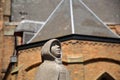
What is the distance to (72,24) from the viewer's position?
15414mm

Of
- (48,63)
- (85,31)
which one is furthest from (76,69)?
(48,63)

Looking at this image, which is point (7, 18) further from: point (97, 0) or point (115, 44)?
point (115, 44)

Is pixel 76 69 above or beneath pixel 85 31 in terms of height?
beneath

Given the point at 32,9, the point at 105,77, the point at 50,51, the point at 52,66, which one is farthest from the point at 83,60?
the point at 32,9

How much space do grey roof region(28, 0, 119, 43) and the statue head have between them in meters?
10.2

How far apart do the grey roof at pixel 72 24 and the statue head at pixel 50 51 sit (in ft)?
33.5

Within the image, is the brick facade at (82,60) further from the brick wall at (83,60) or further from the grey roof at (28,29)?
the grey roof at (28,29)

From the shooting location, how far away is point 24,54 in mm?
16016

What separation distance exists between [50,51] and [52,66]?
0.24m

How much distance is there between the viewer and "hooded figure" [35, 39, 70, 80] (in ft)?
14.3

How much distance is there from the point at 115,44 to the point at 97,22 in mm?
1687

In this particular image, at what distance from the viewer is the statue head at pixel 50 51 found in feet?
14.8

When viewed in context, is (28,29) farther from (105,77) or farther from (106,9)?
(106,9)

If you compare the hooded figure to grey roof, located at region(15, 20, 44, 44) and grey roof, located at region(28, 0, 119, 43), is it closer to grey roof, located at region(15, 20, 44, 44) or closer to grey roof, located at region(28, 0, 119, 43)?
grey roof, located at region(28, 0, 119, 43)
